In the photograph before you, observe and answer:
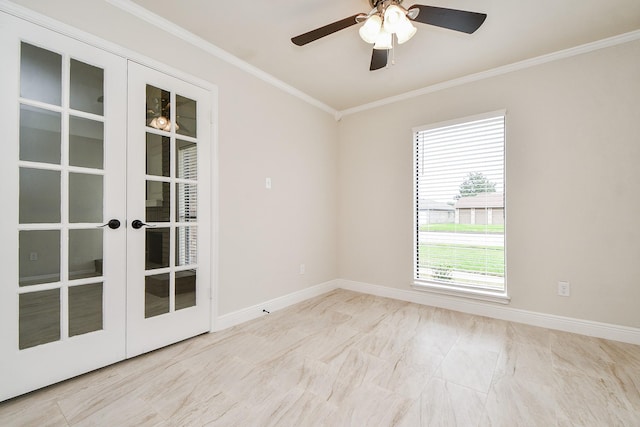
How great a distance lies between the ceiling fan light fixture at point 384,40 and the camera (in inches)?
72.2

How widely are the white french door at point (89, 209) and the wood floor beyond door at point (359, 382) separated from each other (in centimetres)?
23

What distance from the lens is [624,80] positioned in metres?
2.40

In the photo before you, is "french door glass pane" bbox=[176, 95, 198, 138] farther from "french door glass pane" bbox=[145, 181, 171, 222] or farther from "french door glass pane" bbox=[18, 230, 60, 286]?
"french door glass pane" bbox=[18, 230, 60, 286]

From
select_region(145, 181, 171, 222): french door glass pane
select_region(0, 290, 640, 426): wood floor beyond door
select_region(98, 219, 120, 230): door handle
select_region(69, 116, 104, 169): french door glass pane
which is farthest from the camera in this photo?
select_region(145, 181, 171, 222): french door glass pane

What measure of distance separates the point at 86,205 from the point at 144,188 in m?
0.37

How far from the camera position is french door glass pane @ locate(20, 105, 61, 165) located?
169 cm

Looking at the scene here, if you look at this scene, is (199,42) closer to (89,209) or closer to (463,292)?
(89,209)

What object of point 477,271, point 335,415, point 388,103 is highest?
point 388,103

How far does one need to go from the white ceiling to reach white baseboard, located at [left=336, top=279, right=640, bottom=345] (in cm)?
246

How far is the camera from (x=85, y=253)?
6.23ft

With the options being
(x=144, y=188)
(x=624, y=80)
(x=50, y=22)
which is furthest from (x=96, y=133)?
(x=624, y=80)

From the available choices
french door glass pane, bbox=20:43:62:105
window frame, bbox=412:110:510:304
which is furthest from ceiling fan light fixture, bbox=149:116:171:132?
window frame, bbox=412:110:510:304

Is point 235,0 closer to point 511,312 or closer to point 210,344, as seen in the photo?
point 210,344

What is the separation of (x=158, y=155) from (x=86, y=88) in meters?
0.59
